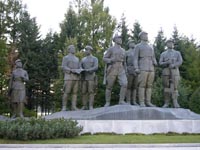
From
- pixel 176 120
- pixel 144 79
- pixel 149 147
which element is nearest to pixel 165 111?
pixel 176 120

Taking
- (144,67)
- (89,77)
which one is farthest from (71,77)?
(144,67)

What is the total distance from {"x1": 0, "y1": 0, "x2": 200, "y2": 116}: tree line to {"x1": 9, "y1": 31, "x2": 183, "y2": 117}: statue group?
11568mm

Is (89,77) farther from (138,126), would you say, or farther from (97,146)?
(97,146)

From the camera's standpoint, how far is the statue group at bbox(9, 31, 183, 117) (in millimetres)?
14570

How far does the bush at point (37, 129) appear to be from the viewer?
11.4 m

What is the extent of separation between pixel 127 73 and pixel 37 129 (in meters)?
4.94

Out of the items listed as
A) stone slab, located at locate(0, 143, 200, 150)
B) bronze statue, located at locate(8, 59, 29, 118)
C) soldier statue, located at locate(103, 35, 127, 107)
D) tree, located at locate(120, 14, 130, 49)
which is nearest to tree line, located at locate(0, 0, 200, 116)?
tree, located at locate(120, 14, 130, 49)

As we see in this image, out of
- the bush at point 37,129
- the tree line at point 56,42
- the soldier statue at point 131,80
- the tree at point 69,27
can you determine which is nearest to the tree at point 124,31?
the tree line at point 56,42

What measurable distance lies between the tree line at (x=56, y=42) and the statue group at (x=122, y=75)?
38.0 feet

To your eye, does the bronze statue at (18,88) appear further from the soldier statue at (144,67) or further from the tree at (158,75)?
the tree at (158,75)

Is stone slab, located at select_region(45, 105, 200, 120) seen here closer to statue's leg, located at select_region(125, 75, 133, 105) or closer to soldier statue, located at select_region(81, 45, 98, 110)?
soldier statue, located at select_region(81, 45, 98, 110)

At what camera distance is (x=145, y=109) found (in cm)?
1389

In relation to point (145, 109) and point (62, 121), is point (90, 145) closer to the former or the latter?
point (62, 121)

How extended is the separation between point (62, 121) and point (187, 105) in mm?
14706
